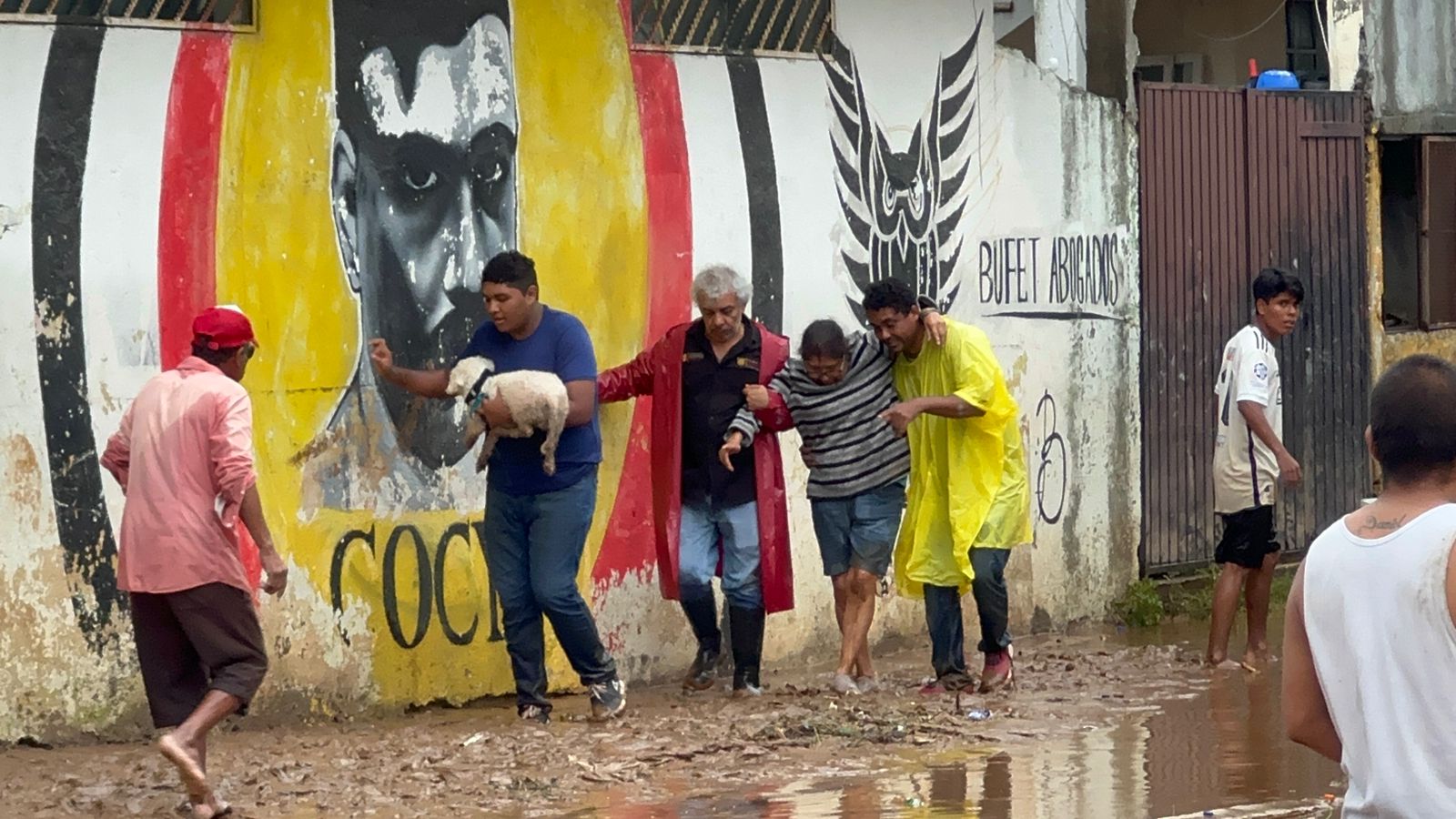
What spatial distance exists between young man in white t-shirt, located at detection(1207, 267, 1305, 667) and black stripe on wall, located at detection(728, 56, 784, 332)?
79.3 inches

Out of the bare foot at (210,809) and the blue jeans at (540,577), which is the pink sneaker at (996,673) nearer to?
the blue jeans at (540,577)

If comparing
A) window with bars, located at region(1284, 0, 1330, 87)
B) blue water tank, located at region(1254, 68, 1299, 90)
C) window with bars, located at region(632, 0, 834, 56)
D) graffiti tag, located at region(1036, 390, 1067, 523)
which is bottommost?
graffiti tag, located at region(1036, 390, 1067, 523)

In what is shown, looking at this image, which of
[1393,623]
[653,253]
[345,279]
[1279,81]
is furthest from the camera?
[1279,81]

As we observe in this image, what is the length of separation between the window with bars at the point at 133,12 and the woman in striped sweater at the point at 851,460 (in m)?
2.50

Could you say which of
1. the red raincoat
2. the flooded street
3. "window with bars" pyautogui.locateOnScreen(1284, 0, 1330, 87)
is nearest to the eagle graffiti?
the red raincoat

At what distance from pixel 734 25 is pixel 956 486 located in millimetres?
2309

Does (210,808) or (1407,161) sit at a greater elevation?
(1407,161)

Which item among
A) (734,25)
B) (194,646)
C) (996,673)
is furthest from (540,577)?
(734,25)

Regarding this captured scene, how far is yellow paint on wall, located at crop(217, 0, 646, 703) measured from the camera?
8227 mm

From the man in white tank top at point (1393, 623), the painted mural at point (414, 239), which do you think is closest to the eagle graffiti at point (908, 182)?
the painted mural at point (414, 239)

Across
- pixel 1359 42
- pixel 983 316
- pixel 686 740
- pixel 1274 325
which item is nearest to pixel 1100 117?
pixel 983 316

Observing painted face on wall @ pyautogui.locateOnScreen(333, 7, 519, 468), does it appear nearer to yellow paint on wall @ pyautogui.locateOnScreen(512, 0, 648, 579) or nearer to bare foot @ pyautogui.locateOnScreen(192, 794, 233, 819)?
yellow paint on wall @ pyautogui.locateOnScreen(512, 0, 648, 579)

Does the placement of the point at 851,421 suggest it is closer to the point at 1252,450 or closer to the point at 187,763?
the point at 1252,450

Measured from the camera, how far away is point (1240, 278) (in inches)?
499
